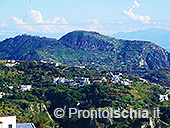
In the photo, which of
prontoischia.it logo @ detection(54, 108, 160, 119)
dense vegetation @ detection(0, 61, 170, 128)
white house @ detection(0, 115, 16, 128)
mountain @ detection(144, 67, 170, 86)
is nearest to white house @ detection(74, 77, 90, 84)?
dense vegetation @ detection(0, 61, 170, 128)

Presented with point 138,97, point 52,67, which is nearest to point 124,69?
point 52,67

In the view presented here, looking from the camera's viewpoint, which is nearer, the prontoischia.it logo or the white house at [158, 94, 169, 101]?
the prontoischia.it logo

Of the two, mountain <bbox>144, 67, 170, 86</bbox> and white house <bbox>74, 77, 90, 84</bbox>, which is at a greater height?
white house <bbox>74, 77, 90, 84</bbox>

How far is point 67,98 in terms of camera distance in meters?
83.4

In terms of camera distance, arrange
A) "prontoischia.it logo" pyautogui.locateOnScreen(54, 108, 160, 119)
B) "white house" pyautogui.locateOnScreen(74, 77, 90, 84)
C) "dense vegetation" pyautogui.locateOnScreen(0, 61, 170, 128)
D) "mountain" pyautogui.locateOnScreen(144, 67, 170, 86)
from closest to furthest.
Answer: "dense vegetation" pyautogui.locateOnScreen(0, 61, 170, 128)
"prontoischia.it logo" pyautogui.locateOnScreen(54, 108, 160, 119)
"white house" pyautogui.locateOnScreen(74, 77, 90, 84)
"mountain" pyautogui.locateOnScreen(144, 67, 170, 86)

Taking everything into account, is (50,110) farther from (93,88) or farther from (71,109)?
(93,88)

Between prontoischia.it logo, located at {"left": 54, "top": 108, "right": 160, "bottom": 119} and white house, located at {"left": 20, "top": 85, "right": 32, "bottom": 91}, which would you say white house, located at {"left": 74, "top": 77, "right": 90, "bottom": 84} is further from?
prontoischia.it logo, located at {"left": 54, "top": 108, "right": 160, "bottom": 119}

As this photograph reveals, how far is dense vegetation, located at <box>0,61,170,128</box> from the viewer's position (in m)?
68.9

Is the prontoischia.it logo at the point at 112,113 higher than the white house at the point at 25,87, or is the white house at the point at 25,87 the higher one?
the white house at the point at 25,87

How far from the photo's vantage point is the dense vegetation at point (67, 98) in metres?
68.9

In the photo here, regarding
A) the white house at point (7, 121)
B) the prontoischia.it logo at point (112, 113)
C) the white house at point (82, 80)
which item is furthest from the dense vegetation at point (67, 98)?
the white house at point (7, 121)

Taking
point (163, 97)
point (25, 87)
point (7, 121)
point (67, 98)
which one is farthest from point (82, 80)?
point (7, 121)

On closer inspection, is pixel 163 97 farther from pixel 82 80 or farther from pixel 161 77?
pixel 161 77

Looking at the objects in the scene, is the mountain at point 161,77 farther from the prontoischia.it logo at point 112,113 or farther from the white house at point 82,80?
the prontoischia.it logo at point 112,113
